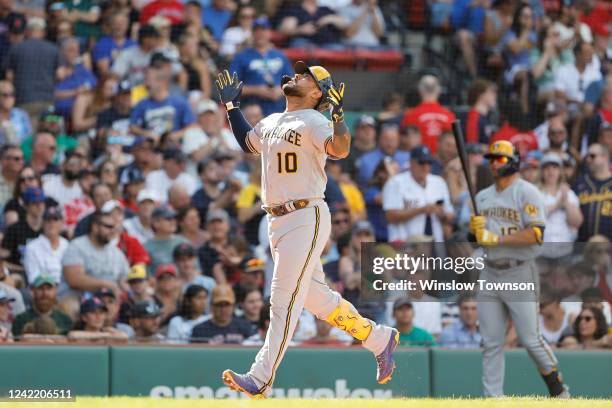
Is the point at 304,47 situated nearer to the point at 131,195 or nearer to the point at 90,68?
the point at 90,68

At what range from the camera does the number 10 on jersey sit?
7020mm

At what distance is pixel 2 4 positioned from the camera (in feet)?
43.1

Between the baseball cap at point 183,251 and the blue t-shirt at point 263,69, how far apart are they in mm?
2541

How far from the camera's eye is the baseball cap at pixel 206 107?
40.4 ft

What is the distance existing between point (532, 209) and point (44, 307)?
395 cm

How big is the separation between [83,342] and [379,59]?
568 cm

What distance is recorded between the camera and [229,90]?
7.60 meters

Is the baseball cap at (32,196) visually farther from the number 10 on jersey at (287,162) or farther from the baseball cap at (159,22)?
the number 10 on jersey at (287,162)

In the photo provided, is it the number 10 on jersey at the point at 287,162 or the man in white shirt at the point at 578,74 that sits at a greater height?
the man in white shirt at the point at 578,74

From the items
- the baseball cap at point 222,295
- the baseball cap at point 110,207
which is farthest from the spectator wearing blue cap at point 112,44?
the baseball cap at point 222,295

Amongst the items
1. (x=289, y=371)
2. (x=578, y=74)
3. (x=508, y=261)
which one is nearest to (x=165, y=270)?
(x=289, y=371)

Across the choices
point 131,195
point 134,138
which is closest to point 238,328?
point 131,195

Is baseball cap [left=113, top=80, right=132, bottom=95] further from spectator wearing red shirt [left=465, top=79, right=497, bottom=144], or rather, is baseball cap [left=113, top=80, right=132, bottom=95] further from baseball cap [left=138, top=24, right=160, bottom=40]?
spectator wearing red shirt [left=465, top=79, right=497, bottom=144]

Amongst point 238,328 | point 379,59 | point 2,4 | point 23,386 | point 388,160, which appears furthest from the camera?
point 379,59
